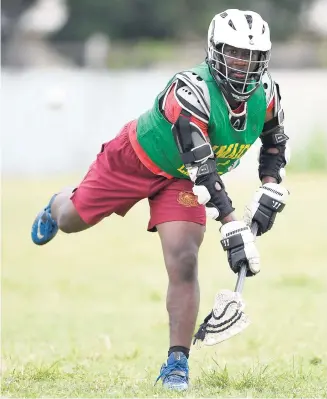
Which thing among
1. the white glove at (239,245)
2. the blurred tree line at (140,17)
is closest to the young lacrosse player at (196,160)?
the white glove at (239,245)

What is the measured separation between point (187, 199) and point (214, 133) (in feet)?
1.59

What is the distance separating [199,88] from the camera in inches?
240

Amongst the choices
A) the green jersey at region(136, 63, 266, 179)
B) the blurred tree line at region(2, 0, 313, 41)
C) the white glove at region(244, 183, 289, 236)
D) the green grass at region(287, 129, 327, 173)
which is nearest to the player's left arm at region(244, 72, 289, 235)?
the white glove at region(244, 183, 289, 236)

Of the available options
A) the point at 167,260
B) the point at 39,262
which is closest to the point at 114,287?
the point at 39,262

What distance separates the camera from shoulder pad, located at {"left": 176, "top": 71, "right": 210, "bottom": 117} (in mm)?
6074

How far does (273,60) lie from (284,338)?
19785mm

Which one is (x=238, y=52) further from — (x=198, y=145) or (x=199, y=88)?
(x=198, y=145)

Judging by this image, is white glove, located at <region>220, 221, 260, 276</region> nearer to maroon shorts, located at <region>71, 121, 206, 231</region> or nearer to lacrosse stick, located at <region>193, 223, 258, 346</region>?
lacrosse stick, located at <region>193, 223, 258, 346</region>

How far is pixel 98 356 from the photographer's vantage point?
7.66 metres

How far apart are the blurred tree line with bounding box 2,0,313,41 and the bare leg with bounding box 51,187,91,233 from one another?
101 ft

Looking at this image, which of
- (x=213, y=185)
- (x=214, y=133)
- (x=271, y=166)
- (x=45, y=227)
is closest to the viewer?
(x=213, y=185)

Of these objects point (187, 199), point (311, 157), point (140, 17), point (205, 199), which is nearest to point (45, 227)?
point (187, 199)

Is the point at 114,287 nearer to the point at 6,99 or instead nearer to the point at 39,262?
the point at 39,262

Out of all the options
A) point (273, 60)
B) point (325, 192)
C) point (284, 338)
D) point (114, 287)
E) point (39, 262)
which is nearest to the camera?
point (284, 338)
